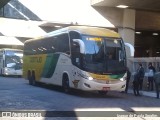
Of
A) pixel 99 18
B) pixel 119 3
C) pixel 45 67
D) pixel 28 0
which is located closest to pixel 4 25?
pixel 28 0

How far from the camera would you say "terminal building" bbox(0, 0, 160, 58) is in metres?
35.6

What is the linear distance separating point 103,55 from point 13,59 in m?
20.5

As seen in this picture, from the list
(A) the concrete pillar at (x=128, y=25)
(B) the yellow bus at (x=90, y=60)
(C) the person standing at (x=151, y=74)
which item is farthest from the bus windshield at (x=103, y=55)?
(A) the concrete pillar at (x=128, y=25)

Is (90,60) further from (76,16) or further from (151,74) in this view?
(76,16)

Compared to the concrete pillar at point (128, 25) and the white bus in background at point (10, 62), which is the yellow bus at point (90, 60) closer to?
the concrete pillar at point (128, 25)

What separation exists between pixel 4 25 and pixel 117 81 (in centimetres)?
2216

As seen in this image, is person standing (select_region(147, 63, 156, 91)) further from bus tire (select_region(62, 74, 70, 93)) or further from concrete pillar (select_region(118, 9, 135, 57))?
concrete pillar (select_region(118, 9, 135, 57))

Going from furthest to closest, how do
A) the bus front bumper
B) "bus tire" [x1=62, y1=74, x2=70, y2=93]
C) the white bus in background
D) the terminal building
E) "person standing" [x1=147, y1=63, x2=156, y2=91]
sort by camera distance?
the white bus in background < the terminal building < "person standing" [x1=147, y1=63, x2=156, y2=91] < "bus tire" [x1=62, y1=74, x2=70, y2=93] < the bus front bumper

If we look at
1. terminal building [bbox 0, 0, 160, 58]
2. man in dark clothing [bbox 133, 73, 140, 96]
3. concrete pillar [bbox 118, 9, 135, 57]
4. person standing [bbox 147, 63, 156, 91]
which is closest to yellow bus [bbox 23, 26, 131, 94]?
man in dark clothing [bbox 133, 73, 140, 96]

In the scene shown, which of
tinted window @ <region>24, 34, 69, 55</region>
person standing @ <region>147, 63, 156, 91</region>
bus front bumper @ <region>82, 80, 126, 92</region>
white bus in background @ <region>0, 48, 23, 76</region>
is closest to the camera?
bus front bumper @ <region>82, 80, 126, 92</region>

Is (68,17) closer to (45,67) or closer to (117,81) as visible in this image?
(45,67)

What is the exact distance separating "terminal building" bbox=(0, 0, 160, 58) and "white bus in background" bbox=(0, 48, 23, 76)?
A: 2672 millimetres

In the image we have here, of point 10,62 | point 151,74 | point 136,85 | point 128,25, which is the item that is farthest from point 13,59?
point 136,85

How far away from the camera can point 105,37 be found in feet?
64.6
